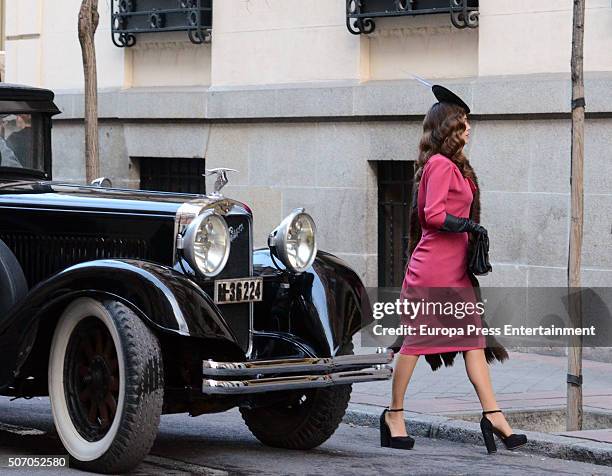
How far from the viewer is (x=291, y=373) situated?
7.31 meters

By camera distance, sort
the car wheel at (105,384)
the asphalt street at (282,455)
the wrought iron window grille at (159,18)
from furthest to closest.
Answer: the wrought iron window grille at (159,18), the asphalt street at (282,455), the car wheel at (105,384)

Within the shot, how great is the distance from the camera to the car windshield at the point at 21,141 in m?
8.90

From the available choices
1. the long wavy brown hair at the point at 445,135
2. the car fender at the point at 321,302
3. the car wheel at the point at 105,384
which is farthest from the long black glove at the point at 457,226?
the car wheel at the point at 105,384

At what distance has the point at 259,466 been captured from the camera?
749 centimetres

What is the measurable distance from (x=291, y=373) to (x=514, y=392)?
3197 mm

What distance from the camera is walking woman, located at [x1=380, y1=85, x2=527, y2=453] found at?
25.8 feet

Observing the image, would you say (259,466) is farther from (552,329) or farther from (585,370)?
(552,329)

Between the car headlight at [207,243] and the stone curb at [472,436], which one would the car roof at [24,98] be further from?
the stone curb at [472,436]

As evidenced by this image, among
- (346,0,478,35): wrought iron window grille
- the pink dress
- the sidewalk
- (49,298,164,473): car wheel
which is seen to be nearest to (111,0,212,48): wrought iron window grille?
(346,0,478,35): wrought iron window grille

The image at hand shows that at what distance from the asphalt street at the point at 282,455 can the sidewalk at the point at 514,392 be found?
0.54 m

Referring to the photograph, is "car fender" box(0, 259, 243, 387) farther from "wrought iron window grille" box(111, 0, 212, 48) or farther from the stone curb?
"wrought iron window grille" box(111, 0, 212, 48)

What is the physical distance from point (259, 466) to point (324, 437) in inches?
24.0

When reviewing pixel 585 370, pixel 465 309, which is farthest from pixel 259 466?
pixel 585 370

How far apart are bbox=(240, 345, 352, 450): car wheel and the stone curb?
84cm
